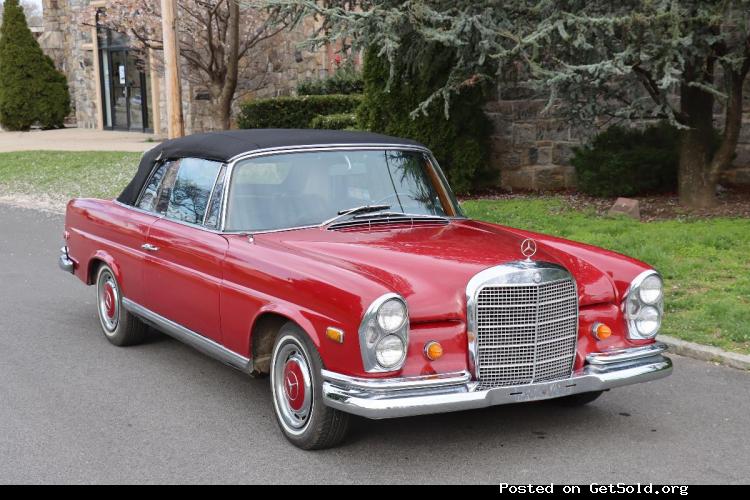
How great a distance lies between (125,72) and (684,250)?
2252 centimetres

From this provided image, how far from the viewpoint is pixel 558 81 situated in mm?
9961

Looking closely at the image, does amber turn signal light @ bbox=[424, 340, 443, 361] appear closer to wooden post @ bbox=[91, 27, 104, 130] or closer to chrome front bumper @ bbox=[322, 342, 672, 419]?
chrome front bumper @ bbox=[322, 342, 672, 419]

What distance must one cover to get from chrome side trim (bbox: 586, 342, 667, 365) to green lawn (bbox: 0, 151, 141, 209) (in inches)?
481

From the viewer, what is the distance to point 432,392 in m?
4.29

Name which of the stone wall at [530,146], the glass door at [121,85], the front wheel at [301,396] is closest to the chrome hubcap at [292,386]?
the front wheel at [301,396]

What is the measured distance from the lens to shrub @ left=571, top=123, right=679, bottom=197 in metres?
12.1

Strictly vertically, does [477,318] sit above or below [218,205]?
below

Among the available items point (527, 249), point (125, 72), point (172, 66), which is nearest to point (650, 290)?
point (527, 249)

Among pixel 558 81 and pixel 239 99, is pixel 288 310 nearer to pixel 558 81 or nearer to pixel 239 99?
pixel 558 81

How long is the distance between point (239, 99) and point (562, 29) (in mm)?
15404

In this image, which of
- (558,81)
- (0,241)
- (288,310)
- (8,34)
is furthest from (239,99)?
(288,310)

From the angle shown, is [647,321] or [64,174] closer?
[647,321]

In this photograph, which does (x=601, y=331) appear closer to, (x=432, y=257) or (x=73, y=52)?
(x=432, y=257)

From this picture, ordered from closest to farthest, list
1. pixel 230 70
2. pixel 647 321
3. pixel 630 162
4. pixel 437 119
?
pixel 647 321, pixel 630 162, pixel 437 119, pixel 230 70
